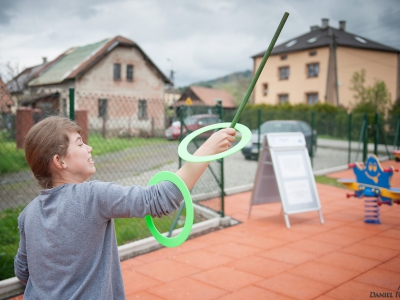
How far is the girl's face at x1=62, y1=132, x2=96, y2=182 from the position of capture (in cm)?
174

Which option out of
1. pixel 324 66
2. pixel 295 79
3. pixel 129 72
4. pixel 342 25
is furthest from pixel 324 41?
pixel 129 72

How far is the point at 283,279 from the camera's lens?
13.4 feet

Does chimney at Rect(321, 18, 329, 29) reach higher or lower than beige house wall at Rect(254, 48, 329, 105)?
higher

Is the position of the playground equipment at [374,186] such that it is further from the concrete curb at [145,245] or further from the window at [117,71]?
the window at [117,71]

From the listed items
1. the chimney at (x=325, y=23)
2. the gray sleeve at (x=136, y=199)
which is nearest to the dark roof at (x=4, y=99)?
the gray sleeve at (x=136, y=199)

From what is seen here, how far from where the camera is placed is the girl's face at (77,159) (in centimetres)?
174

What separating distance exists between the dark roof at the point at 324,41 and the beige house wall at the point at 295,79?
528 mm

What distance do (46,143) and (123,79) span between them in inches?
1193

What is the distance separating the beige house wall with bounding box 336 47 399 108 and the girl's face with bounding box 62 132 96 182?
36.4 m

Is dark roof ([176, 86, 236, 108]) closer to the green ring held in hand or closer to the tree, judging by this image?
the tree

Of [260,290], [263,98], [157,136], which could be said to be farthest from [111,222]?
[263,98]

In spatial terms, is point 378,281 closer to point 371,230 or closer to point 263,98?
point 371,230

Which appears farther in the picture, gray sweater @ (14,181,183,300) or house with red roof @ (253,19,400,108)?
house with red roof @ (253,19,400,108)

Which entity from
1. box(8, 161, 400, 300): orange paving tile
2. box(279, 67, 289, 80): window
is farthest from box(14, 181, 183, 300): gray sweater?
box(279, 67, 289, 80): window
